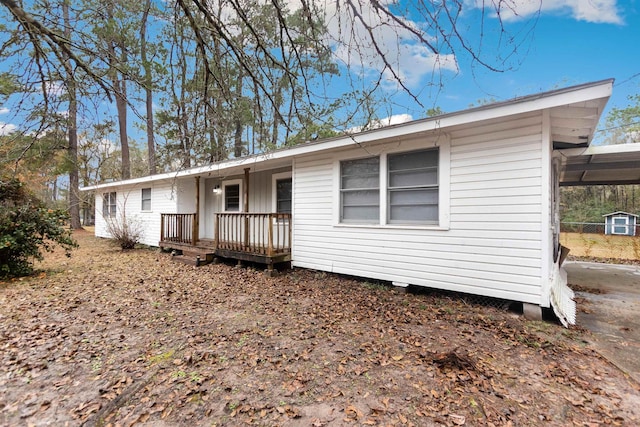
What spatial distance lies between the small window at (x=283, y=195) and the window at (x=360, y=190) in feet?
7.71

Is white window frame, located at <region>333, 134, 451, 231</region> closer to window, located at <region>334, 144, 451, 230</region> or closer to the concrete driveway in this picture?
window, located at <region>334, 144, 451, 230</region>

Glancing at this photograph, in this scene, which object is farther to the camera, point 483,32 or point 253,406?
point 253,406

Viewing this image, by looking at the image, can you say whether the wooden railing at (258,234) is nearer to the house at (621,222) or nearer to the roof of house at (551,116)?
the roof of house at (551,116)

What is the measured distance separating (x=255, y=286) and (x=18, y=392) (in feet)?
11.4

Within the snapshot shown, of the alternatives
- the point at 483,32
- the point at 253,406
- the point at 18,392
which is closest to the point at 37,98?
the point at 18,392

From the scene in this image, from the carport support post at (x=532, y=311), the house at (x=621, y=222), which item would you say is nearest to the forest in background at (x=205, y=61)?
the carport support post at (x=532, y=311)

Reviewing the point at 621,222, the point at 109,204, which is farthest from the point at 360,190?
the point at 621,222

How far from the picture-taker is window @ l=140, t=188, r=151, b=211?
11.7m

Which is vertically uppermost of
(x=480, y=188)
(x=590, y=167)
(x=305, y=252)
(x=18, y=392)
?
(x=590, y=167)

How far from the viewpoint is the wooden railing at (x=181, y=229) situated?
8.80 m

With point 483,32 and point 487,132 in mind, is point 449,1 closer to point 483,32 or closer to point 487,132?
point 483,32

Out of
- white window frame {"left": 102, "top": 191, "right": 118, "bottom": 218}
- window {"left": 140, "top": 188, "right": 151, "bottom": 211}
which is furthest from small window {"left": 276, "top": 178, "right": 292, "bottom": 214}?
white window frame {"left": 102, "top": 191, "right": 118, "bottom": 218}

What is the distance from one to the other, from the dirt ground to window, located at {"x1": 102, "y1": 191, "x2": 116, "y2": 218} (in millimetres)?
9680

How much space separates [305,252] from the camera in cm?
656
